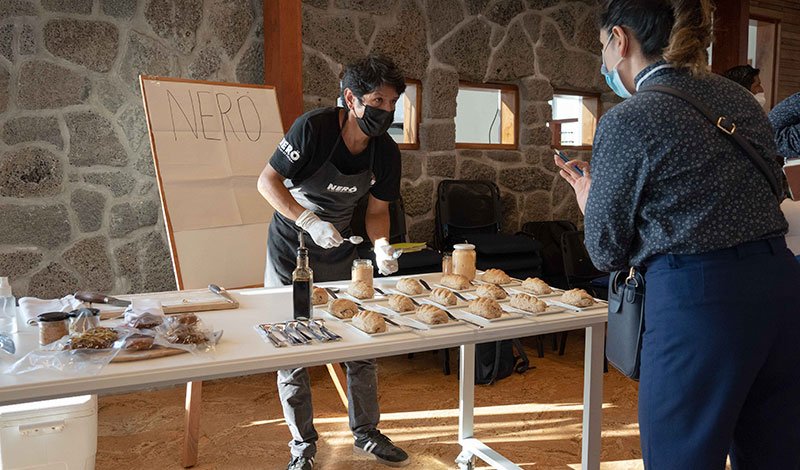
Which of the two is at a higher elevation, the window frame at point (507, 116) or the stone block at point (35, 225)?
the window frame at point (507, 116)

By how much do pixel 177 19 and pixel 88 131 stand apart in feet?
2.56

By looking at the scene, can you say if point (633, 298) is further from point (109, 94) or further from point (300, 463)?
point (109, 94)

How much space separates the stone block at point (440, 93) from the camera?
4414 millimetres

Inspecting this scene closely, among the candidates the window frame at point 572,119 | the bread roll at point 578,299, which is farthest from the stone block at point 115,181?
the window frame at point 572,119

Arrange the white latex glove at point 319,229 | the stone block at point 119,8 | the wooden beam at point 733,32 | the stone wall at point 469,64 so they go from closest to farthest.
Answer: the white latex glove at point 319,229
the stone block at point 119,8
the stone wall at point 469,64
the wooden beam at point 733,32

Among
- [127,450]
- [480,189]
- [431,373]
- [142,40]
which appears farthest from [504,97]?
[127,450]

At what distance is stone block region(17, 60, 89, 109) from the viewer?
3.16 meters

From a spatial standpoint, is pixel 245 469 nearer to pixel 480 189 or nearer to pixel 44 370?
pixel 44 370

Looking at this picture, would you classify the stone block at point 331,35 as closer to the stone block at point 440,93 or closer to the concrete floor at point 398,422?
the stone block at point 440,93

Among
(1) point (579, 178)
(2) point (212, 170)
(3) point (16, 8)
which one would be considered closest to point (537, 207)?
(2) point (212, 170)

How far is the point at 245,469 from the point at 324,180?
48.6 inches

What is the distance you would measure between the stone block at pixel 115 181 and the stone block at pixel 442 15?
220 cm

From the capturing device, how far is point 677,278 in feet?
4.24

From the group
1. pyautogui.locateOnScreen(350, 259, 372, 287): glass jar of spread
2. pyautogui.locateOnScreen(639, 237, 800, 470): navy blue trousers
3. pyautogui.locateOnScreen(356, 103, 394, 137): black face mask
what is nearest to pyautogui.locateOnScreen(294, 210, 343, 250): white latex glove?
pyautogui.locateOnScreen(350, 259, 372, 287): glass jar of spread
